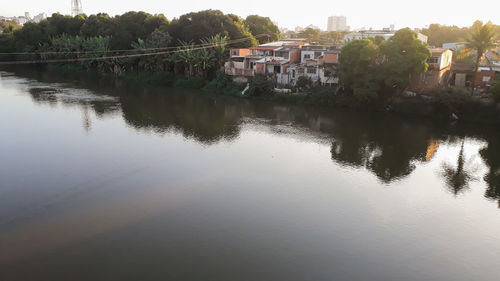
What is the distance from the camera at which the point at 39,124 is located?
24281 mm

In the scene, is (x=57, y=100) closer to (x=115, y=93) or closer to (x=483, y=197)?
(x=115, y=93)

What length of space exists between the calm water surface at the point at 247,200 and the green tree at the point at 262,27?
96.4ft

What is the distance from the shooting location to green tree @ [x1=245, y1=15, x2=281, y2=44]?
52.4 m

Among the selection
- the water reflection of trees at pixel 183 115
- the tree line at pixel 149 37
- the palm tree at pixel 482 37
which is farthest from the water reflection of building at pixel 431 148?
the tree line at pixel 149 37

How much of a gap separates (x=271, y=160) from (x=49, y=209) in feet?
32.5

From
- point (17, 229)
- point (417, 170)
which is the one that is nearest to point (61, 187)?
point (17, 229)

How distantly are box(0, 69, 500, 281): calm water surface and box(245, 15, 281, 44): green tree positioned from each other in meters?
29.4

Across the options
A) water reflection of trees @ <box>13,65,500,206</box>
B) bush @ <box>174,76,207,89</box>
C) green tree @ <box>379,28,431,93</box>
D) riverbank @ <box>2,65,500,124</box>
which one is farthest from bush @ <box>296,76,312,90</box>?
bush @ <box>174,76,207,89</box>

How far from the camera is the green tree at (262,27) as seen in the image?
172 feet

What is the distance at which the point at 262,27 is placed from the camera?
5244cm

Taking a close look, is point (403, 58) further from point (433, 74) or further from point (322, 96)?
point (322, 96)

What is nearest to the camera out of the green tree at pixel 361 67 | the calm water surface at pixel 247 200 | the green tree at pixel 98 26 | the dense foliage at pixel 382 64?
the calm water surface at pixel 247 200

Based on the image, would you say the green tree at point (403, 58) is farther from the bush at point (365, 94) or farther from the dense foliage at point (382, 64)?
the bush at point (365, 94)

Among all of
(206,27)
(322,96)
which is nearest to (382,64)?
(322,96)
